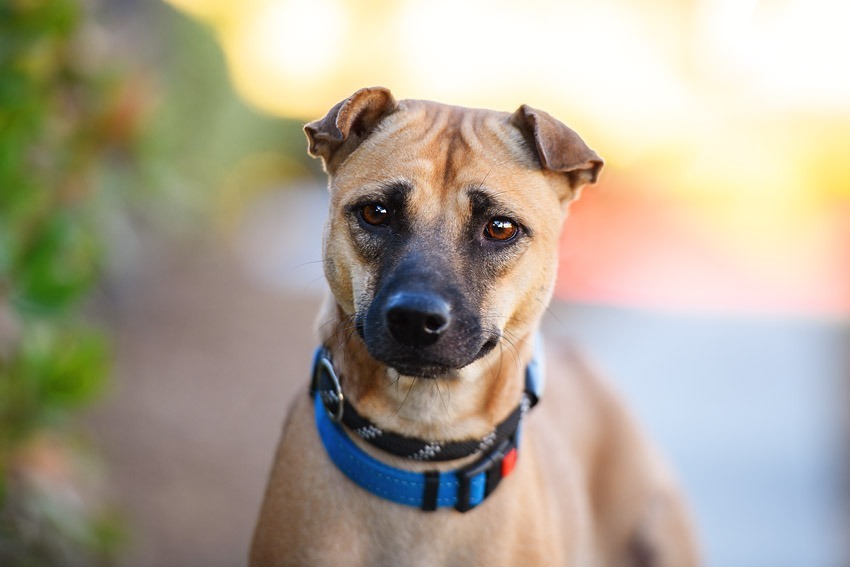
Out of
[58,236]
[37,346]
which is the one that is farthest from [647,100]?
[37,346]

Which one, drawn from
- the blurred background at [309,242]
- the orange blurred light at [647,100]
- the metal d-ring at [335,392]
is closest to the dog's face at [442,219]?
the metal d-ring at [335,392]

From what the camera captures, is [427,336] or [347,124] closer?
[427,336]

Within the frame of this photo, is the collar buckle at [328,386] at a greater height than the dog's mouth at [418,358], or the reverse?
the dog's mouth at [418,358]

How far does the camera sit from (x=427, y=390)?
2.85m

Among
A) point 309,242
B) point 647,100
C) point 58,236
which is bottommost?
point 309,242

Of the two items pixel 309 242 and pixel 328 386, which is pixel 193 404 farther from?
pixel 309 242

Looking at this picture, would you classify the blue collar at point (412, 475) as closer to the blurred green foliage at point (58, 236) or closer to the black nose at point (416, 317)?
the black nose at point (416, 317)

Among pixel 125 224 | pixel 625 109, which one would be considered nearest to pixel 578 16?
pixel 625 109

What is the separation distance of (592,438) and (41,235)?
2.61 meters

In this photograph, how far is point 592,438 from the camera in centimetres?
400

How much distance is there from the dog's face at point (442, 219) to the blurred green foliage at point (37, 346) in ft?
5.63

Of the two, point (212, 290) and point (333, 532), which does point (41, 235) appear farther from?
point (212, 290)

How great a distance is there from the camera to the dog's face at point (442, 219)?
264 centimetres

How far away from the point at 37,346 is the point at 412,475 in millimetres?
2298
